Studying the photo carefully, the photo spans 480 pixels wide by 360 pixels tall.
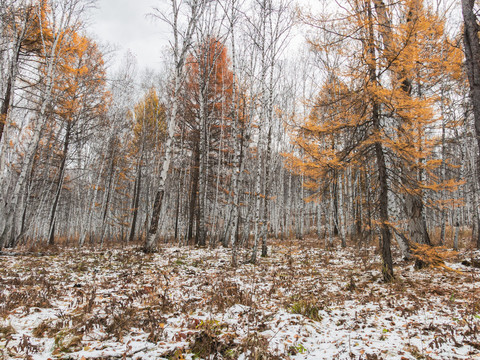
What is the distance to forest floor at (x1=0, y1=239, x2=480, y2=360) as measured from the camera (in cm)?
273

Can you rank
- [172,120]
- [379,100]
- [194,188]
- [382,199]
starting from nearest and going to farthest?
[379,100], [382,199], [172,120], [194,188]

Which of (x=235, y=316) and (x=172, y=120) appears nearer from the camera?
(x=235, y=316)

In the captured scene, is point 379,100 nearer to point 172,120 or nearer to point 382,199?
point 382,199

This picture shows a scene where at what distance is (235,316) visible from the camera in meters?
3.80

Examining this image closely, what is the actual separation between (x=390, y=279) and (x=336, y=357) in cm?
409

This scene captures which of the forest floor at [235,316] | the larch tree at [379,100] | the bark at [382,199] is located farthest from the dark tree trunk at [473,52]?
the forest floor at [235,316]

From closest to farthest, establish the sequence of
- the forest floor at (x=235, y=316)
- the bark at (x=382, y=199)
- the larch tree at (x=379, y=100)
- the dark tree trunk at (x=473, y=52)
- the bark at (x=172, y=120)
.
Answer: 1. the forest floor at (x=235, y=316)
2. the dark tree trunk at (x=473, y=52)
3. the larch tree at (x=379, y=100)
4. the bark at (x=382, y=199)
5. the bark at (x=172, y=120)

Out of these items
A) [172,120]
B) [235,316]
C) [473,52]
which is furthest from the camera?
[172,120]

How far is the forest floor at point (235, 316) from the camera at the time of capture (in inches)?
108

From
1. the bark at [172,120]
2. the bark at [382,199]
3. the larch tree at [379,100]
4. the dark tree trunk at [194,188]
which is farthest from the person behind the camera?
the dark tree trunk at [194,188]

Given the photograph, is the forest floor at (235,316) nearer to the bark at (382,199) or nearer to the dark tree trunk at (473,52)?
the bark at (382,199)

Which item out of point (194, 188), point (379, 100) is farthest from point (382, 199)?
point (194, 188)

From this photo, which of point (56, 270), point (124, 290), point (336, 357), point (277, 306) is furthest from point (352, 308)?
point (56, 270)

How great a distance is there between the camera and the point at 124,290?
5.00m
